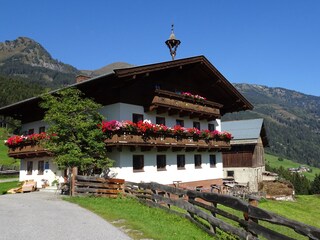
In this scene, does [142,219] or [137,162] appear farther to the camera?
[137,162]

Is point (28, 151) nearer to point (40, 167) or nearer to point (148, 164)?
point (40, 167)

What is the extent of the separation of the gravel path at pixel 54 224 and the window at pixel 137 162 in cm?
836

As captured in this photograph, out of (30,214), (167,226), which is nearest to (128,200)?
(30,214)

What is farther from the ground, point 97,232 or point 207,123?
point 207,123

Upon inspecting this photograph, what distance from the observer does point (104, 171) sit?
76.1ft

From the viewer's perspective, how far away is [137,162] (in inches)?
952

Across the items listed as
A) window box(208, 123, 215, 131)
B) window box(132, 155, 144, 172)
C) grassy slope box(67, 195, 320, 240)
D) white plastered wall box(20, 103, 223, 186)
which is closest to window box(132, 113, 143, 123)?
white plastered wall box(20, 103, 223, 186)

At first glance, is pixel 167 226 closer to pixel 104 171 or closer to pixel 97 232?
pixel 97 232

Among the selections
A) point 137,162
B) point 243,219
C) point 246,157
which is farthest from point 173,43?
point 243,219

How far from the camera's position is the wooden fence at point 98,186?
61.7 ft

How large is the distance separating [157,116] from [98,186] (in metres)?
8.82

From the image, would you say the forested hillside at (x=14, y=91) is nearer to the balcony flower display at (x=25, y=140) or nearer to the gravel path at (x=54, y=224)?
the balcony flower display at (x=25, y=140)

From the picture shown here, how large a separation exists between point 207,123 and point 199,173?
4.95m

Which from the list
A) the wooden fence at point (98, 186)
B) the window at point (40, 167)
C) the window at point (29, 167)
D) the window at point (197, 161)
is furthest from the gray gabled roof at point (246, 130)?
the wooden fence at point (98, 186)
